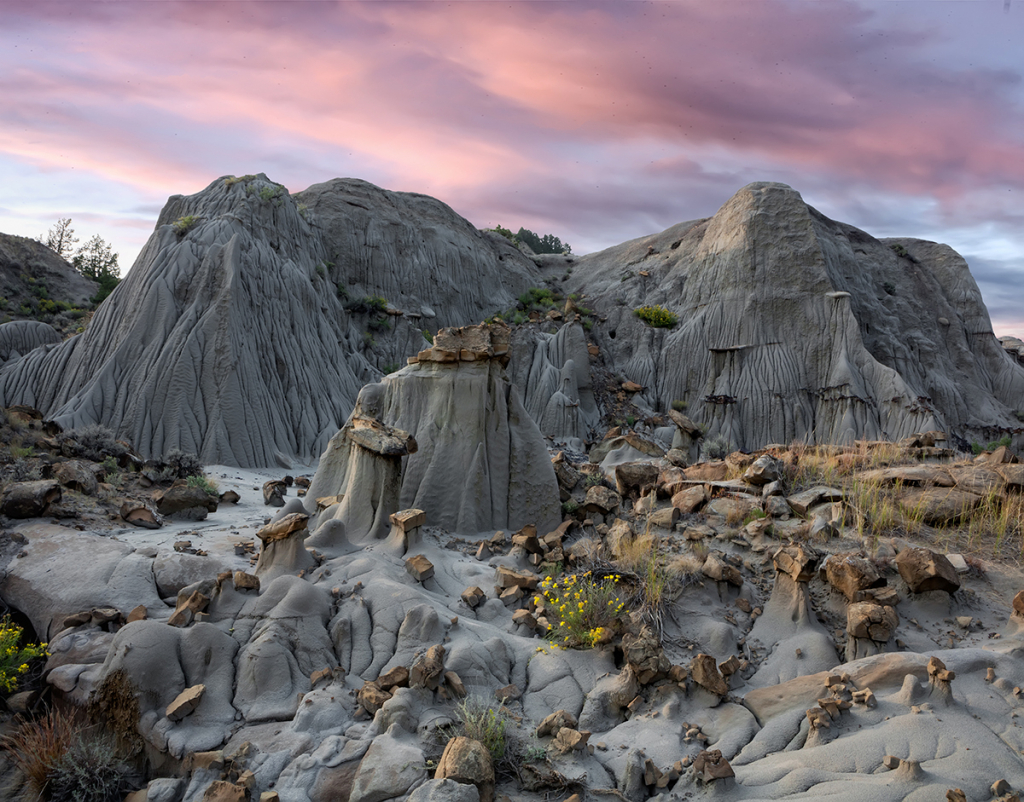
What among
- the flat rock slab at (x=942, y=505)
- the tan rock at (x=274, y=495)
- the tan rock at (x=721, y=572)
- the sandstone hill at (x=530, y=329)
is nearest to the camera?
the tan rock at (x=721, y=572)

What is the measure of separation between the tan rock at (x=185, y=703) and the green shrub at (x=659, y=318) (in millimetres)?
33654

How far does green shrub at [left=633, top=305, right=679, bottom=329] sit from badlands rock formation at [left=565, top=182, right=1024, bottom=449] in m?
0.43

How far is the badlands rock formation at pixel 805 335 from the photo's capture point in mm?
31016

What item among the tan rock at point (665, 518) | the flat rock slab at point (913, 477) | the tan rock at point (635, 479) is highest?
the flat rock slab at point (913, 477)

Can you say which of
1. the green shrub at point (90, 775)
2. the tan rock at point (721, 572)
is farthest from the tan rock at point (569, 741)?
the green shrub at point (90, 775)

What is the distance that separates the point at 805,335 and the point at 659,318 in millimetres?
7863

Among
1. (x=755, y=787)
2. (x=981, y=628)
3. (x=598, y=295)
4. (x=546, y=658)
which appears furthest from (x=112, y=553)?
(x=598, y=295)

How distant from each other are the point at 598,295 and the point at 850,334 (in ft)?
49.5

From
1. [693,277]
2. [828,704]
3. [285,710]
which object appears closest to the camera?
[828,704]

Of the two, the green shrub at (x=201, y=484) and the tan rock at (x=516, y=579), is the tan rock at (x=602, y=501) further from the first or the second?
the green shrub at (x=201, y=484)

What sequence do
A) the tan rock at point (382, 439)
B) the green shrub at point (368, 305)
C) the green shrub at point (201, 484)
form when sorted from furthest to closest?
the green shrub at point (368, 305)
the green shrub at point (201, 484)
the tan rock at point (382, 439)

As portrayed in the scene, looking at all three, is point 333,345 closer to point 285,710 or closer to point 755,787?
point 285,710

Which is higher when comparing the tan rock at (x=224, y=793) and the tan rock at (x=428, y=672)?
the tan rock at (x=428, y=672)

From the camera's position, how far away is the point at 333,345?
25938 millimetres
